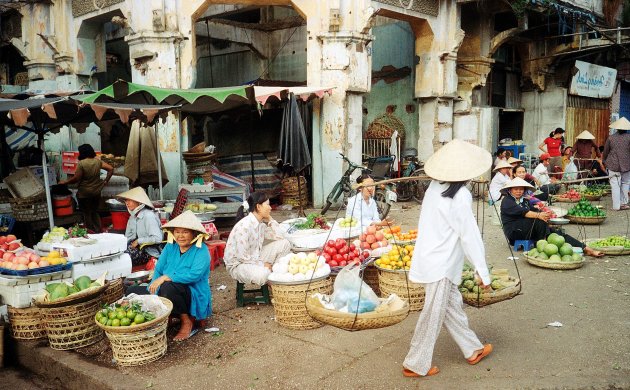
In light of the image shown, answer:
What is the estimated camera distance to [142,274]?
5.88m

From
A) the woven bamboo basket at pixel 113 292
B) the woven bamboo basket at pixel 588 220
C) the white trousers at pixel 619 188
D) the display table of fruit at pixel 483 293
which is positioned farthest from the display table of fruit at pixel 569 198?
the woven bamboo basket at pixel 113 292

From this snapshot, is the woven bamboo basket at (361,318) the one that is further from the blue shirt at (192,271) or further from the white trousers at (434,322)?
the blue shirt at (192,271)

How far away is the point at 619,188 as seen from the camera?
1093 cm

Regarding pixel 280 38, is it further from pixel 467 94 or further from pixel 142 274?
pixel 142 274

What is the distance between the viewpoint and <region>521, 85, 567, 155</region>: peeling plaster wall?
16062 millimetres

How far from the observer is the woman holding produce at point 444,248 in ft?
11.8

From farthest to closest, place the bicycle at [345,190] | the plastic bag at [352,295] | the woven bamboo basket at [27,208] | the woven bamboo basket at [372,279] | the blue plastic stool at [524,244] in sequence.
A: the bicycle at [345,190], the woven bamboo basket at [27,208], the blue plastic stool at [524,244], the woven bamboo basket at [372,279], the plastic bag at [352,295]

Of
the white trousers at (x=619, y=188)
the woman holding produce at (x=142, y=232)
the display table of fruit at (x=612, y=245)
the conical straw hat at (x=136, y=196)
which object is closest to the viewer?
the conical straw hat at (x=136, y=196)

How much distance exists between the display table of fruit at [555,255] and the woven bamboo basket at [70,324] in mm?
5230

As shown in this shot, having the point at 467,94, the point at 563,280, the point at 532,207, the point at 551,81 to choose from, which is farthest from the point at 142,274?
the point at 551,81

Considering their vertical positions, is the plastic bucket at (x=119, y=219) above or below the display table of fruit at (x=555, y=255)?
above

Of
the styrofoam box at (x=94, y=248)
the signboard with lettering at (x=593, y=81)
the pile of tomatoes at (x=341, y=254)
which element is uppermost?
the signboard with lettering at (x=593, y=81)

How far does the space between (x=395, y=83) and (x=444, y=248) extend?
38.2 ft

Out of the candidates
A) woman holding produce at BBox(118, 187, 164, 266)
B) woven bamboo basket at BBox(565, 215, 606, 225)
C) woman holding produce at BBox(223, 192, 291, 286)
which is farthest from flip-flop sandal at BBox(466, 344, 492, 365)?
woven bamboo basket at BBox(565, 215, 606, 225)
